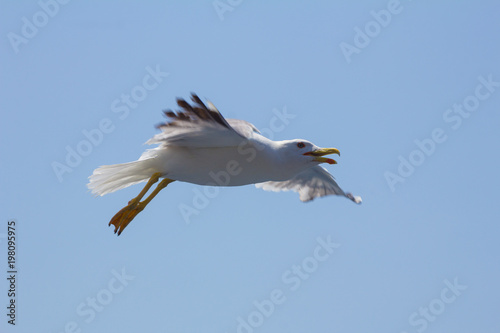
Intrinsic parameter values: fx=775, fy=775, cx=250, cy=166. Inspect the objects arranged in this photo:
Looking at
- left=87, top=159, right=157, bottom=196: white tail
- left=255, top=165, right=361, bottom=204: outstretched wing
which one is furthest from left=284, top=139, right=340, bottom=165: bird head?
Answer: left=255, top=165, right=361, bottom=204: outstretched wing

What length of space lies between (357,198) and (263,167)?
2728 millimetres

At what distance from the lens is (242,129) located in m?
8.73

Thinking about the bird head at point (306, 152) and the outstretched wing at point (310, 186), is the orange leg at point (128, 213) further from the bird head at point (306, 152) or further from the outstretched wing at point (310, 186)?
the outstretched wing at point (310, 186)

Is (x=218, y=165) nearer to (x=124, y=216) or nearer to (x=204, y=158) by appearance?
(x=204, y=158)

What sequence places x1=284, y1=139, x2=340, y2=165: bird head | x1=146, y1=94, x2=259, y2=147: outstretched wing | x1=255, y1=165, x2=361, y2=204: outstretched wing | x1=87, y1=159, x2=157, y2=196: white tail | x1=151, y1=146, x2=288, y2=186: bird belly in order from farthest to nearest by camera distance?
x1=255, y1=165, x2=361, y2=204: outstretched wing
x1=87, y1=159, x2=157, y2=196: white tail
x1=284, y1=139, x2=340, y2=165: bird head
x1=151, y1=146, x2=288, y2=186: bird belly
x1=146, y1=94, x2=259, y2=147: outstretched wing

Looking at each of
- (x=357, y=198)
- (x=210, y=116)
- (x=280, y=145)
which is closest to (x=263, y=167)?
(x=280, y=145)

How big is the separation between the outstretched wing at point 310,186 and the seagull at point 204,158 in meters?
1.78

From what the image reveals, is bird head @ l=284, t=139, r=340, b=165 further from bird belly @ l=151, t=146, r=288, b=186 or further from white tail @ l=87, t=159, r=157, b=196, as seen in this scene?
white tail @ l=87, t=159, r=157, b=196

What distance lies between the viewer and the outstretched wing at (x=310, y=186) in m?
10.8

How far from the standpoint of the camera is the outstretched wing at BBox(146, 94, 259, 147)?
8.02 m

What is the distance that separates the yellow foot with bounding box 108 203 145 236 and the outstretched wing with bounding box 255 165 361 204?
2.23 meters

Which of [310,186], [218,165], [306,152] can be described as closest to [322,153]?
[306,152]

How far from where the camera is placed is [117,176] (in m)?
9.24

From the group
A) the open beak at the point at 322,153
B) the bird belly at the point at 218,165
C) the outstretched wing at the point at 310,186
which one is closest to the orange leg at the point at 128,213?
the bird belly at the point at 218,165
